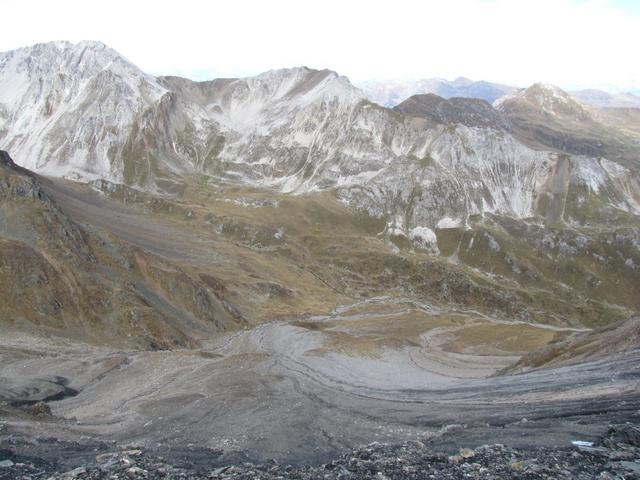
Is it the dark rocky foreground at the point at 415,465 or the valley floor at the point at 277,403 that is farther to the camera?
the valley floor at the point at 277,403

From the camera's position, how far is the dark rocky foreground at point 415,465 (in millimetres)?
23188

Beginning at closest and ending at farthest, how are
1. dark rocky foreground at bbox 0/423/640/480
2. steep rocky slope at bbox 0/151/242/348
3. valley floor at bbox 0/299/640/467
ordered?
1. dark rocky foreground at bbox 0/423/640/480
2. valley floor at bbox 0/299/640/467
3. steep rocky slope at bbox 0/151/242/348

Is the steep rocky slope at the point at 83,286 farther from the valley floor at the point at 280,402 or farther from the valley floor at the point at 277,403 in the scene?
the valley floor at the point at 277,403

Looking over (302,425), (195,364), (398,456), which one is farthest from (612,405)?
(195,364)

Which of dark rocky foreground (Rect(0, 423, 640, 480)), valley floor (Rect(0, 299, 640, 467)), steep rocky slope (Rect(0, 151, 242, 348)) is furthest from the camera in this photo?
steep rocky slope (Rect(0, 151, 242, 348))

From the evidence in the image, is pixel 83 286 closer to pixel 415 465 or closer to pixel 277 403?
pixel 277 403

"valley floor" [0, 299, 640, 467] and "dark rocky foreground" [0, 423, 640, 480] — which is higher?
"dark rocky foreground" [0, 423, 640, 480]

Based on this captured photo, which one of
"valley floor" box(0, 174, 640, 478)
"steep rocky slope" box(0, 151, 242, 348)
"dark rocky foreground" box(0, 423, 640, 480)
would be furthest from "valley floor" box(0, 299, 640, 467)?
"steep rocky slope" box(0, 151, 242, 348)

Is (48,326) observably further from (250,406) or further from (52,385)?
(250,406)

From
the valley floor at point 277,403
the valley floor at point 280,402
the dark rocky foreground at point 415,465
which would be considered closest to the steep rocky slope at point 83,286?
the valley floor at point 280,402

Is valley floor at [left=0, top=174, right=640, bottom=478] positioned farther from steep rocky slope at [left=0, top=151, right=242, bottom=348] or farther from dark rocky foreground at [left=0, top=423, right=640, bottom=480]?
steep rocky slope at [left=0, top=151, right=242, bottom=348]

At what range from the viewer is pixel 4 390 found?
4959 centimetres

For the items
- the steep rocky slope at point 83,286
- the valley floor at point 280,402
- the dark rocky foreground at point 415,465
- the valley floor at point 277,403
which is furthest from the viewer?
the steep rocky slope at point 83,286

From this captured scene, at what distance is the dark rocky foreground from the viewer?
76.1ft
